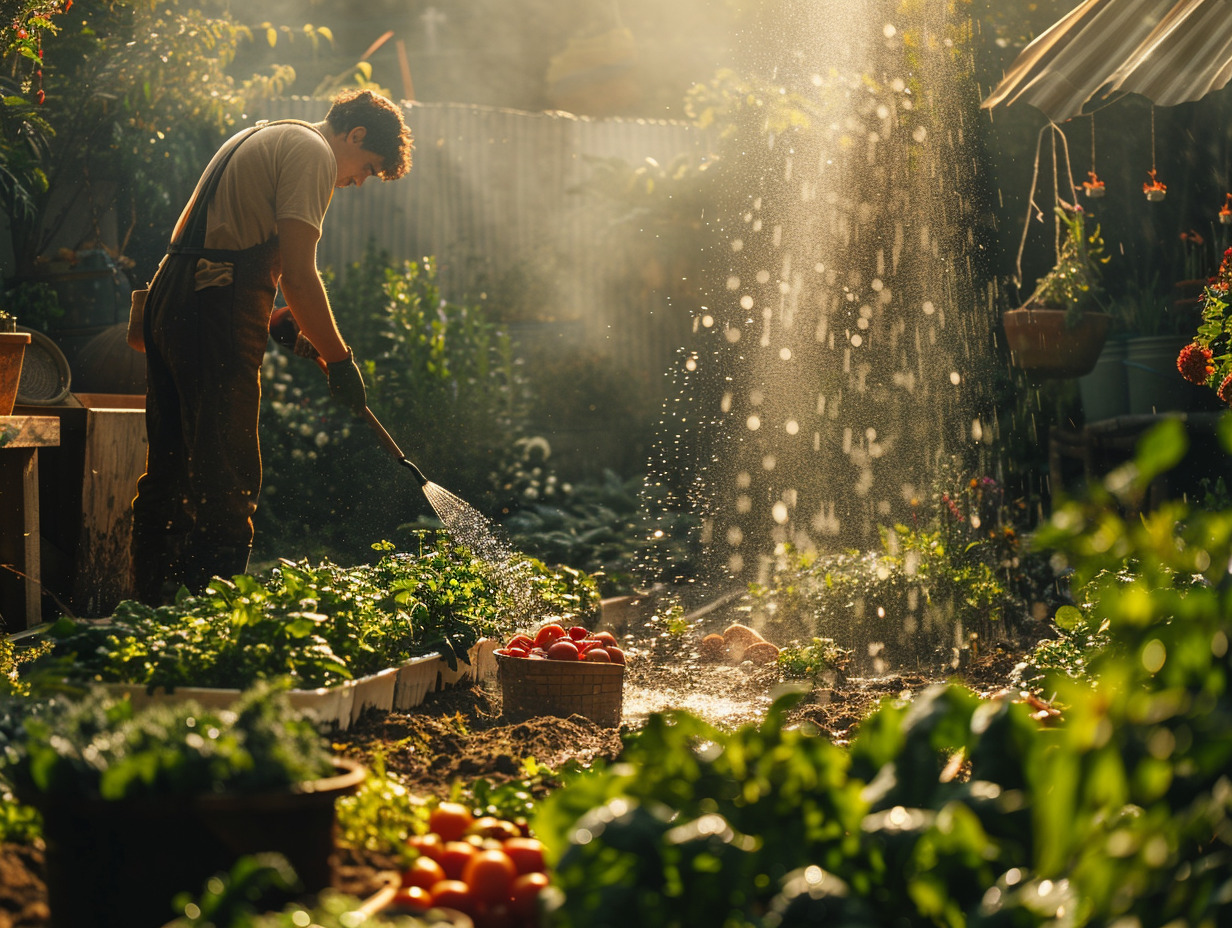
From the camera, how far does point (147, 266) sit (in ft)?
27.7

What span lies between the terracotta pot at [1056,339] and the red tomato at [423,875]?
5241 mm

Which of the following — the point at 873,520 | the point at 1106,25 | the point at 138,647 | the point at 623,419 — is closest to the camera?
the point at 138,647

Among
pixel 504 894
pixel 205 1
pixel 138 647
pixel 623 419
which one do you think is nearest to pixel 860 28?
pixel 623 419

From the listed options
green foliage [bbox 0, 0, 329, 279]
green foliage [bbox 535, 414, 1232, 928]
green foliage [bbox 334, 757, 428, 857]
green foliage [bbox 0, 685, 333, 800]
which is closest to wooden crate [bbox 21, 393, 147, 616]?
green foliage [bbox 0, 0, 329, 279]

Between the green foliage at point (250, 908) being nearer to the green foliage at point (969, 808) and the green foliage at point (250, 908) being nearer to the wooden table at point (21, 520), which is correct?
the green foliage at point (969, 808)

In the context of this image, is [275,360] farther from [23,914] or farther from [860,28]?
[23,914]

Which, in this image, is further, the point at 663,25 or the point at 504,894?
the point at 663,25

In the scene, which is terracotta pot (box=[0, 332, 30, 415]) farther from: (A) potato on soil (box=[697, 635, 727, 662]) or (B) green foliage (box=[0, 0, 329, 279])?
(B) green foliage (box=[0, 0, 329, 279])

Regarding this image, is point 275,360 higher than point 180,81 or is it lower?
lower

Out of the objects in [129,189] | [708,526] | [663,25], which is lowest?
[708,526]

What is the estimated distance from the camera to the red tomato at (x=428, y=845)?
1.78 metres

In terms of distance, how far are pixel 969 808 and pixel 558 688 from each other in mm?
2411

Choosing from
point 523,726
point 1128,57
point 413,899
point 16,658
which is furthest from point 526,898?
point 1128,57

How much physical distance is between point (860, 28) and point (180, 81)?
5.41 meters
